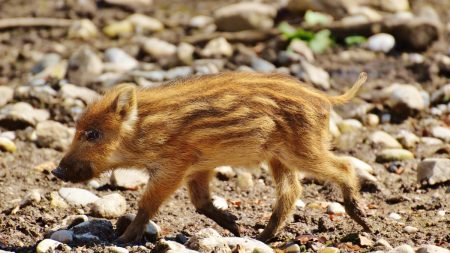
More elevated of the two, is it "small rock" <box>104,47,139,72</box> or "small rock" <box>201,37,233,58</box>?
"small rock" <box>104,47,139,72</box>

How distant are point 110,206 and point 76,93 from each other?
319 cm

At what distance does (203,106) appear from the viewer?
688cm

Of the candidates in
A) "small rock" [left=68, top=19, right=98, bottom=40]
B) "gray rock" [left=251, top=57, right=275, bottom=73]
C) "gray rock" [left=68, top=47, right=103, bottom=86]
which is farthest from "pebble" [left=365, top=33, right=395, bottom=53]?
"small rock" [left=68, top=19, right=98, bottom=40]

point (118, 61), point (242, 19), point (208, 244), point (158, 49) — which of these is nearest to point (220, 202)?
point (208, 244)

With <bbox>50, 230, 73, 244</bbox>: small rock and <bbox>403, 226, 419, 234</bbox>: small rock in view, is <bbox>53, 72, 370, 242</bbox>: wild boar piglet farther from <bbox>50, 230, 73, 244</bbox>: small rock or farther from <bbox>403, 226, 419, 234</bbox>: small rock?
<bbox>50, 230, 73, 244</bbox>: small rock

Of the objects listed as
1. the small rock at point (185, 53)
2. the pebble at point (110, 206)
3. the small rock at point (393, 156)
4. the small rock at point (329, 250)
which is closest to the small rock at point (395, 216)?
the small rock at point (329, 250)

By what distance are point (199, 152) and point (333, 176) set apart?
3.61 feet

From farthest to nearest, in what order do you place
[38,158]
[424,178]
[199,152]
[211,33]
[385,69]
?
[211,33] → [385,69] → [38,158] → [424,178] → [199,152]

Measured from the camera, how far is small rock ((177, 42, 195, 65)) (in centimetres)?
1131

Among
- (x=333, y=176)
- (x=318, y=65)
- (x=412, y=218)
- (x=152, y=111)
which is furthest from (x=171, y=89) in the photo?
(x=318, y=65)

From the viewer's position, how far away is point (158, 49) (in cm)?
1170

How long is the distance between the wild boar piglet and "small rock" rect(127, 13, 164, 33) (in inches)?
221

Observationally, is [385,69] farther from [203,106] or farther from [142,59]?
[203,106]

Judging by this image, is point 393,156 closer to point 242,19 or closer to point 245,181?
point 245,181
